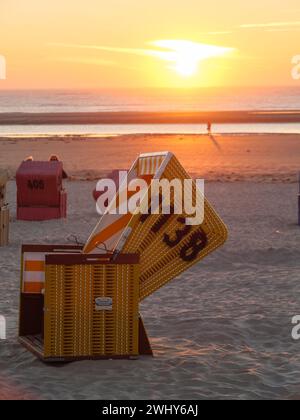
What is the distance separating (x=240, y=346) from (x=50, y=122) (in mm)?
58459

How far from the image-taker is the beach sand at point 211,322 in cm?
700

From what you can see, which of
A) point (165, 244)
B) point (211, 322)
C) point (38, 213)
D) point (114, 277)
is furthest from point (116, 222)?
point (38, 213)

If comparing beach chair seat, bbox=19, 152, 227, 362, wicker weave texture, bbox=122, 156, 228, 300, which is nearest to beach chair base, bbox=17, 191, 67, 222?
beach chair seat, bbox=19, 152, 227, 362

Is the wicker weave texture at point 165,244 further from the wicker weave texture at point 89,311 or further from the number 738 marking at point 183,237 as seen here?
the wicker weave texture at point 89,311

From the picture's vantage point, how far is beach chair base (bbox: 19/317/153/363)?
7.60m

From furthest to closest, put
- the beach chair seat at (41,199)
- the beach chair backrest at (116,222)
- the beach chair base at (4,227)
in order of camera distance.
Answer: the beach chair seat at (41,199), the beach chair base at (4,227), the beach chair backrest at (116,222)

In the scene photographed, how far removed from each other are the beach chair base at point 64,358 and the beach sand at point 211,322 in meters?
0.08

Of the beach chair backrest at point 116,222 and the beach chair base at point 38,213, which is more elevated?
the beach chair base at point 38,213

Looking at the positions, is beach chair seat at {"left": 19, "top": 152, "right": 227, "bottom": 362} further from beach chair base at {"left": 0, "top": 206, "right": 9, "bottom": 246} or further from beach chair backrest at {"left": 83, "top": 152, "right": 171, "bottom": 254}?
beach chair base at {"left": 0, "top": 206, "right": 9, "bottom": 246}

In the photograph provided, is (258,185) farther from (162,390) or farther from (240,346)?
(162,390)

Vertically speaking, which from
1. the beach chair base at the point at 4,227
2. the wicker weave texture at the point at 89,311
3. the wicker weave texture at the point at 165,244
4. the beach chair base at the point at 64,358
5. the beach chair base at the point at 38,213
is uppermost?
the beach chair base at the point at 38,213

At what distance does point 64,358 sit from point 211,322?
2044 millimetres

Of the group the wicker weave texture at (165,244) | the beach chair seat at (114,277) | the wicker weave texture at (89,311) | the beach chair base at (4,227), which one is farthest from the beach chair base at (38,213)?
the wicker weave texture at (89,311)

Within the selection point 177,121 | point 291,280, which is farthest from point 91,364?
point 177,121
